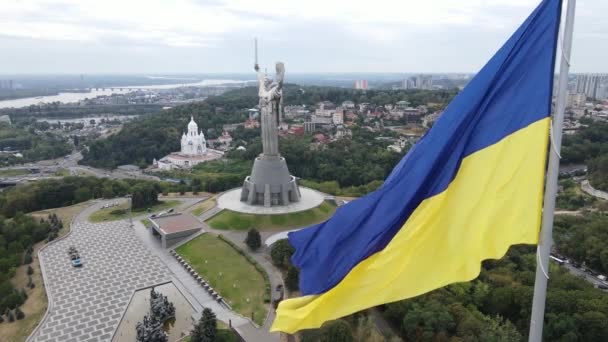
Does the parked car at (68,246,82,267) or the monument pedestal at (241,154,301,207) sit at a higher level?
the monument pedestal at (241,154,301,207)

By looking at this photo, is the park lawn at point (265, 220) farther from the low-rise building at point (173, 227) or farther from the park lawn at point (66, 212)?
the park lawn at point (66, 212)

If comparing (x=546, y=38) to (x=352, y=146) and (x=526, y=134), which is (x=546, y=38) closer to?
(x=526, y=134)

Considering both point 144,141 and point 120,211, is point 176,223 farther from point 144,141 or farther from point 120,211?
point 144,141

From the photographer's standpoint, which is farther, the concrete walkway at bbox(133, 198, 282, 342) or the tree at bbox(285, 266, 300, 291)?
the tree at bbox(285, 266, 300, 291)

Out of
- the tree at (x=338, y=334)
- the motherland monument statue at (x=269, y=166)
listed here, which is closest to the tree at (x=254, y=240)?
the motherland monument statue at (x=269, y=166)

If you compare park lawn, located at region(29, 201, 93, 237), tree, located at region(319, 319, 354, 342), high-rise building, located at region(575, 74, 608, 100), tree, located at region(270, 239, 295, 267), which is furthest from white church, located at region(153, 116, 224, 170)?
high-rise building, located at region(575, 74, 608, 100)

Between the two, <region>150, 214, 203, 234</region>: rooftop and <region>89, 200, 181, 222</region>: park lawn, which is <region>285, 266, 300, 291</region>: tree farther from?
<region>89, 200, 181, 222</region>: park lawn

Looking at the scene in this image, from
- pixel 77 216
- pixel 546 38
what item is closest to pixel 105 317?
pixel 77 216
